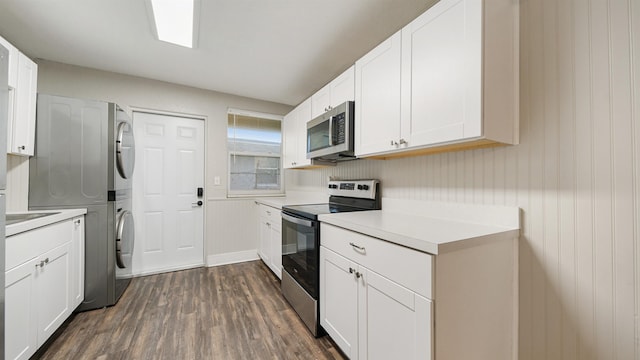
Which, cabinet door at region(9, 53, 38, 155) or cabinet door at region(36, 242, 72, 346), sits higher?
cabinet door at region(9, 53, 38, 155)

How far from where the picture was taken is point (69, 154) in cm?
206

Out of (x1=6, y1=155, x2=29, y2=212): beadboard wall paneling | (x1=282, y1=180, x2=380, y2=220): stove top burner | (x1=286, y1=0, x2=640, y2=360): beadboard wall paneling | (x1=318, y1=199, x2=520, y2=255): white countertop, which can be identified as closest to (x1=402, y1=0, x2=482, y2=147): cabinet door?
(x1=286, y1=0, x2=640, y2=360): beadboard wall paneling

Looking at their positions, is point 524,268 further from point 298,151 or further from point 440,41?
point 298,151

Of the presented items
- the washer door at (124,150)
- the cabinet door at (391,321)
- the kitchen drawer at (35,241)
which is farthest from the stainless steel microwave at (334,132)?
the kitchen drawer at (35,241)

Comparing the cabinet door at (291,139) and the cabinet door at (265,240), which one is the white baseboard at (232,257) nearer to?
the cabinet door at (265,240)

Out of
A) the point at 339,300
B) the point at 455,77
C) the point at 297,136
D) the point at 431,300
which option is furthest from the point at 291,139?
the point at 431,300

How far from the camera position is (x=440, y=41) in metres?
1.22

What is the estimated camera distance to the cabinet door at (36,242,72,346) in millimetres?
1556

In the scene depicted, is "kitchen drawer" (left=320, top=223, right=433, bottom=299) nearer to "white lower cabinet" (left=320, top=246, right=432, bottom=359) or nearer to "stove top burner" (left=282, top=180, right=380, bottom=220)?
"white lower cabinet" (left=320, top=246, right=432, bottom=359)

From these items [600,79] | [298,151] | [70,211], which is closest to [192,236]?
[70,211]

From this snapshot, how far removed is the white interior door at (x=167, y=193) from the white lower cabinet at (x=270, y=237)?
0.82 meters

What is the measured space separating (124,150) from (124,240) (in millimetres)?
881

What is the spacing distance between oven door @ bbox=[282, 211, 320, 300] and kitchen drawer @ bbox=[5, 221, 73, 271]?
166 cm

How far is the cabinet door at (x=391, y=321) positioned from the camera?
3.23 feet
